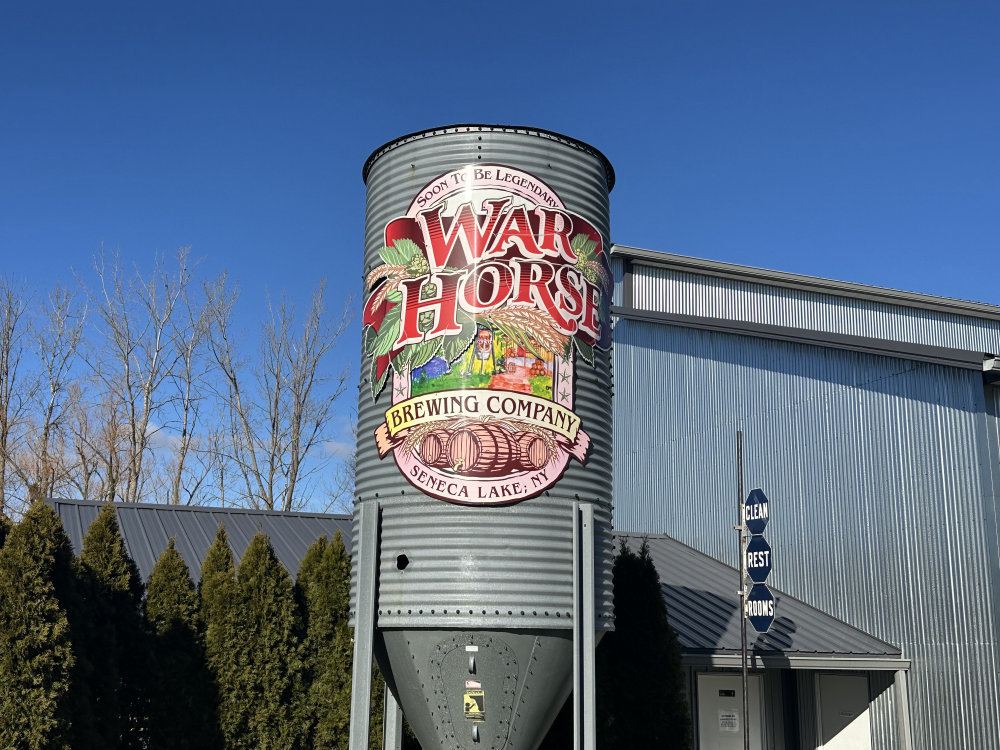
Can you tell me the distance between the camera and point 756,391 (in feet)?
74.7

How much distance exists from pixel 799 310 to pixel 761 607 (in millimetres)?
16731

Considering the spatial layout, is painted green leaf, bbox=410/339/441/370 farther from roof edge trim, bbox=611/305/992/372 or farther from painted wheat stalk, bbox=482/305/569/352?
roof edge trim, bbox=611/305/992/372

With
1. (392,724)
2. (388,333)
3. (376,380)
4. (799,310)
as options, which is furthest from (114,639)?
(799,310)

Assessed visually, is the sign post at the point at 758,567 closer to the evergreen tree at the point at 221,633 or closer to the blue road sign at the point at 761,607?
the blue road sign at the point at 761,607

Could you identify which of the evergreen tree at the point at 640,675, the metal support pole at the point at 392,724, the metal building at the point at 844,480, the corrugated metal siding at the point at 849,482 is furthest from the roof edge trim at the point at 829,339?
the metal support pole at the point at 392,724

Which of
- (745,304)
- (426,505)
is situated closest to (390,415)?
(426,505)

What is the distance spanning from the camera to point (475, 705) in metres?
9.85

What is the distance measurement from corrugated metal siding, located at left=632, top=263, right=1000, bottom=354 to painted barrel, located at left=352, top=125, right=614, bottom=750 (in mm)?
17713

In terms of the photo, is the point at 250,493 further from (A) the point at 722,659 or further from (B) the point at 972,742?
(B) the point at 972,742

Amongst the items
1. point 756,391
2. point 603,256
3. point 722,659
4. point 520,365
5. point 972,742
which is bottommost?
point 972,742

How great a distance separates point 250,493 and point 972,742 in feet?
88.2

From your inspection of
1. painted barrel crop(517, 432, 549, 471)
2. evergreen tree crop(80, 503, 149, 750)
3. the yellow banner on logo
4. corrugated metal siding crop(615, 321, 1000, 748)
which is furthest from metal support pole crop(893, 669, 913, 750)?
evergreen tree crop(80, 503, 149, 750)

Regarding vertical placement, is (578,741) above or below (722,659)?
below

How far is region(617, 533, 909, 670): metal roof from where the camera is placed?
1822 cm
